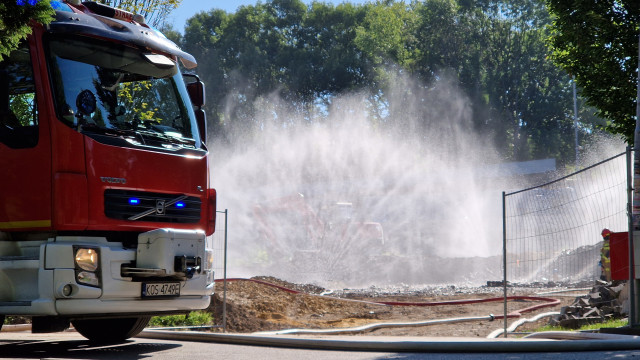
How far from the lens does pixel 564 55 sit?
46.4ft

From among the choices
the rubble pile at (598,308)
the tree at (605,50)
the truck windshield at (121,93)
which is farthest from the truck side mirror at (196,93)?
the rubble pile at (598,308)

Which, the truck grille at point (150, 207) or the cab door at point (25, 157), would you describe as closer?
the cab door at point (25, 157)

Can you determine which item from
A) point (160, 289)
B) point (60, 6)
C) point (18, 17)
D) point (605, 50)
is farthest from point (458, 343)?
point (605, 50)

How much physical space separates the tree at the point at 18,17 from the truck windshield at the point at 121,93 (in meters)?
0.68

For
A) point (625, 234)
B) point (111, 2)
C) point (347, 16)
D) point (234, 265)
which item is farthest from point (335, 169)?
point (625, 234)

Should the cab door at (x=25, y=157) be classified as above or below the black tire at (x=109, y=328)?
above

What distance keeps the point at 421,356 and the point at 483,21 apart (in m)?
64.5

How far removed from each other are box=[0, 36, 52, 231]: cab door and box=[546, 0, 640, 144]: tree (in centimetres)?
906

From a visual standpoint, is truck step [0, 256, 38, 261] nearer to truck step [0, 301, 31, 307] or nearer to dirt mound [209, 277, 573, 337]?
truck step [0, 301, 31, 307]

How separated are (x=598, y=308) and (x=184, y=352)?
8140mm

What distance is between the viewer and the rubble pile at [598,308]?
1278cm

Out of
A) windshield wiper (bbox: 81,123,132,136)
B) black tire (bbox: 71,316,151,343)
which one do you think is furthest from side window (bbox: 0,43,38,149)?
black tire (bbox: 71,316,151,343)

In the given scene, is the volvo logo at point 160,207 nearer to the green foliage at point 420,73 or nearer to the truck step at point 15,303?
the truck step at point 15,303


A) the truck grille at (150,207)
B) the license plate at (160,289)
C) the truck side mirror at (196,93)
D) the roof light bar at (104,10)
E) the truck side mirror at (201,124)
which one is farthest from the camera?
the truck side mirror at (196,93)
